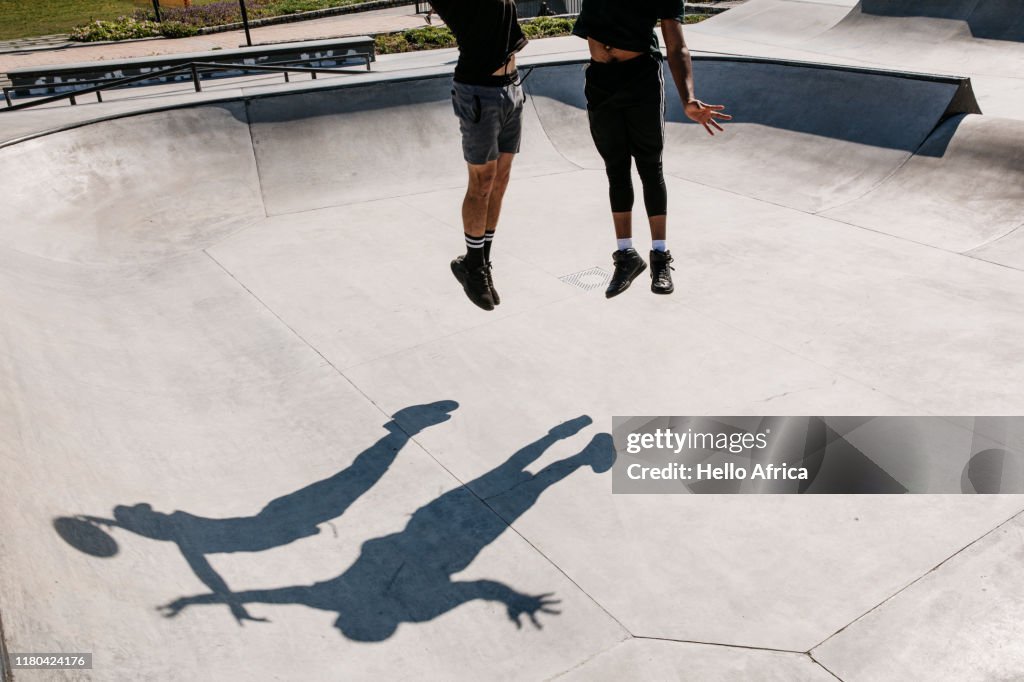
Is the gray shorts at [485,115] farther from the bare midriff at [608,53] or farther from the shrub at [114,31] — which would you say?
the shrub at [114,31]

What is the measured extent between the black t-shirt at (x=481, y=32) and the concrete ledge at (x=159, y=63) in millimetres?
11963

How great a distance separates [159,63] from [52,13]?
18834mm

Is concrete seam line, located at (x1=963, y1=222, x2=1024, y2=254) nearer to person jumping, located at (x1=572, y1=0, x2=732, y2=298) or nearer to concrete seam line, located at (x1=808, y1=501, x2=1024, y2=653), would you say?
concrete seam line, located at (x1=808, y1=501, x2=1024, y2=653)

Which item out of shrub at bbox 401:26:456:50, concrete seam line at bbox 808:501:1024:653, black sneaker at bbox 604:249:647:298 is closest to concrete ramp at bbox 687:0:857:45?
shrub at bbox 401:26:456:50

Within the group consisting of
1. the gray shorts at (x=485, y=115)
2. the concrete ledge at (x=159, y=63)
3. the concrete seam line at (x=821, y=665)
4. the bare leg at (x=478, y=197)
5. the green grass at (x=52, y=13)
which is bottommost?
the concrete seam line at (x=821, y=665)

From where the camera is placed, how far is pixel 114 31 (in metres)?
26.0

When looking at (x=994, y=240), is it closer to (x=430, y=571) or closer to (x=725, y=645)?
(x=725, y=645)

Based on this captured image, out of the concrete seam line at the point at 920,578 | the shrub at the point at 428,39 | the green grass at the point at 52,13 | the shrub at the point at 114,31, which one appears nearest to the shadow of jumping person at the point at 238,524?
the concrete seam line at the point at 920,578

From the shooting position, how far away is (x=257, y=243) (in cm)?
973

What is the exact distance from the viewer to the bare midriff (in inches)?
196

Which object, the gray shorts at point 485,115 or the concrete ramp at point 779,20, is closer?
the gray shorts at point 485,115

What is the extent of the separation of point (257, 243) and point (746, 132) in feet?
25.4

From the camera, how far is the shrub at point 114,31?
2541 centimetres

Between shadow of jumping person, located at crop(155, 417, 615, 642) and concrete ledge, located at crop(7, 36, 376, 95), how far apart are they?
13.1 metres
